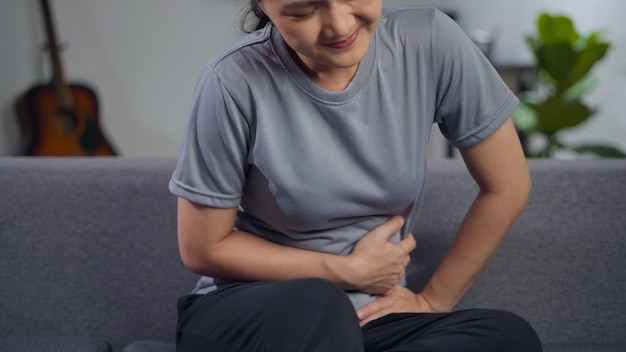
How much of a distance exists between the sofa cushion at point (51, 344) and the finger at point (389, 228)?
0.54 metres

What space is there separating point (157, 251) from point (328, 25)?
658 mm

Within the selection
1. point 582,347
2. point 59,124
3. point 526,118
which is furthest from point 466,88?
point 59,124

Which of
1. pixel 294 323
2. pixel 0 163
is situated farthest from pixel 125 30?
pixel 294 323

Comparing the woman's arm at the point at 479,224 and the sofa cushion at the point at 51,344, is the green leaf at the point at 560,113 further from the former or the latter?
the sofa cushion at the point at 51,344

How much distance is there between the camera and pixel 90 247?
149 cm

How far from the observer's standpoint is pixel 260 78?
3.79 ft

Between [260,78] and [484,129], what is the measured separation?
1.13 feet

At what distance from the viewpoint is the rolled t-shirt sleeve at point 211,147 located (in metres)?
1.14

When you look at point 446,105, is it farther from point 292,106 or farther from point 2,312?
point 2,312

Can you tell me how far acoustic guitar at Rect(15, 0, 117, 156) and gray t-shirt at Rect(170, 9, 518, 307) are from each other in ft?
7.81

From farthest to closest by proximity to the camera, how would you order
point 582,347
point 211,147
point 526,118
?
point 526,118 < point 582,347 < point 211,147

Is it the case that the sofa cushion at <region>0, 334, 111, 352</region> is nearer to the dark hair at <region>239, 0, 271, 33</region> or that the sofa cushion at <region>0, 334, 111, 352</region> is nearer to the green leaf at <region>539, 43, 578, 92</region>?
the dark hair at <region>239, 0, 271, 33</region>

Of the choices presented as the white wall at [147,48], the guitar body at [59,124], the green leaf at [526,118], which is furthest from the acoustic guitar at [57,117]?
the green leaf at [526,118]

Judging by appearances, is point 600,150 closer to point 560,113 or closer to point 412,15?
point 560,113
